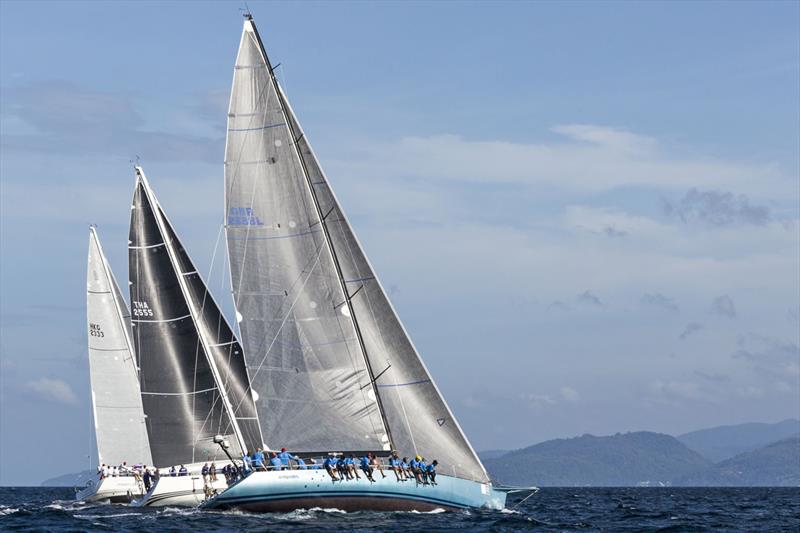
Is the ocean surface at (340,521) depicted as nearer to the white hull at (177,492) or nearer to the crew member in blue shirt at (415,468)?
the white hull at (177,492)

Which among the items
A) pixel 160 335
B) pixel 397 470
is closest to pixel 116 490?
pixel 160 335

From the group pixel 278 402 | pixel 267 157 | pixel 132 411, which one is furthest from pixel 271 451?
pixel 132 411

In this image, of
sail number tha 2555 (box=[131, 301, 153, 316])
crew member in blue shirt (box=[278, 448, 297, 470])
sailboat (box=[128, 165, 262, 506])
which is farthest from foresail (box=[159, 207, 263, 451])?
crew member in blue shirt (box=[278, 448, 297, 470])

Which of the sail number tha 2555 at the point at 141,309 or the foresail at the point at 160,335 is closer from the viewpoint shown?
the foresail at the point at 160,335

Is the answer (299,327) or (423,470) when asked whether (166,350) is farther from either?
(423,470)

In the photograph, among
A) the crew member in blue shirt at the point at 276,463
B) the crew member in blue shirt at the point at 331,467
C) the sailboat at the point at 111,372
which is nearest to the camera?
the crew member in blue shirt at the point at 331,467

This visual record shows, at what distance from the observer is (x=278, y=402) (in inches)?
1720

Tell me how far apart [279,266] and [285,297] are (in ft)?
3.52

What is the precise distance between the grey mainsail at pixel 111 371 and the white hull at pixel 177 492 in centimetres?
1227

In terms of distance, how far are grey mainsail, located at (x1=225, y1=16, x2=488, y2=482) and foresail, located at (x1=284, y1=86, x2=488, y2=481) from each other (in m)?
0.03

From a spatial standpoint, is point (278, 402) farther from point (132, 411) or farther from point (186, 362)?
point (132, 411)

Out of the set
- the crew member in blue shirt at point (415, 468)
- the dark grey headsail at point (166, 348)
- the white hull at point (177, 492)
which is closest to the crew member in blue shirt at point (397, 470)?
the crew member in blue shirt at point (415, 468)

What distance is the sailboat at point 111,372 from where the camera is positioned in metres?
62.0

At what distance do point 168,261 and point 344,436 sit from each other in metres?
14.8
